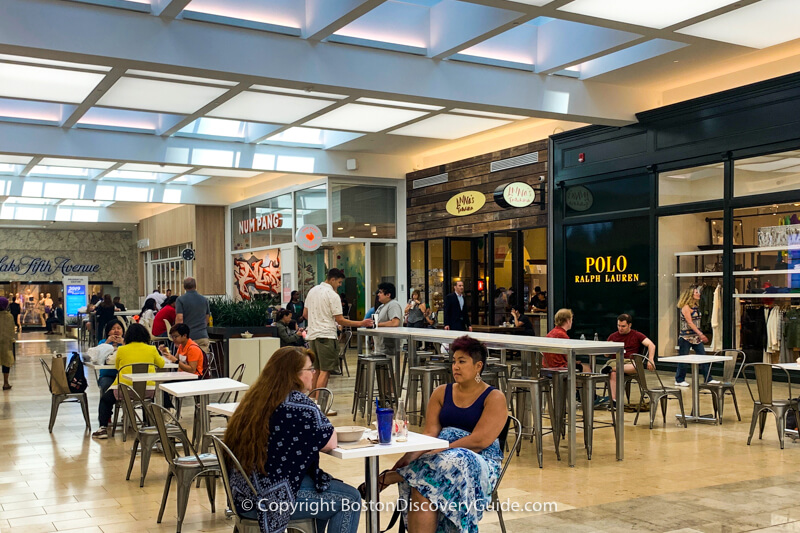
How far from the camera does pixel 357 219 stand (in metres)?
18.7

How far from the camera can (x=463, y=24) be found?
9.53 meters

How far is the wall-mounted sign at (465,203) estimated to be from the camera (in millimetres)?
16203

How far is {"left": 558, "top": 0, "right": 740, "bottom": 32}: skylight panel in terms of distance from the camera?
A: 27.8 ft

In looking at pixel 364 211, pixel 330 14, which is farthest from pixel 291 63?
pixel 364 211

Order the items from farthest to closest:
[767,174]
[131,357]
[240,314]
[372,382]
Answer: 1. [240,314]
2. [767,174]
3. [372,382]
4. [131,357]

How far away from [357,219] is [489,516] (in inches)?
548

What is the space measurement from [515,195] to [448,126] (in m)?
1.69

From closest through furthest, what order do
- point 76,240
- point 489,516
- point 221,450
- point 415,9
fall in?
point 221,450 → point 489,516 → point 415,9 → point 76,240

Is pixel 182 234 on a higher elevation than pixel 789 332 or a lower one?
higher

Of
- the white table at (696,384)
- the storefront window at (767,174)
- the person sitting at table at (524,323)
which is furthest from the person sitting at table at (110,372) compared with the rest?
the storefront window at (767,174)

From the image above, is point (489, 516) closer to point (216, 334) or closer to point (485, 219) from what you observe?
point (216, 334)

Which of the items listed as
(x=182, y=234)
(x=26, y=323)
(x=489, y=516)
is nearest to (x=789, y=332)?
(x=489, y=516)

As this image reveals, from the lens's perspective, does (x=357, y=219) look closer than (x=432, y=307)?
No

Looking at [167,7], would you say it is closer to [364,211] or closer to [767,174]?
[767,174]
